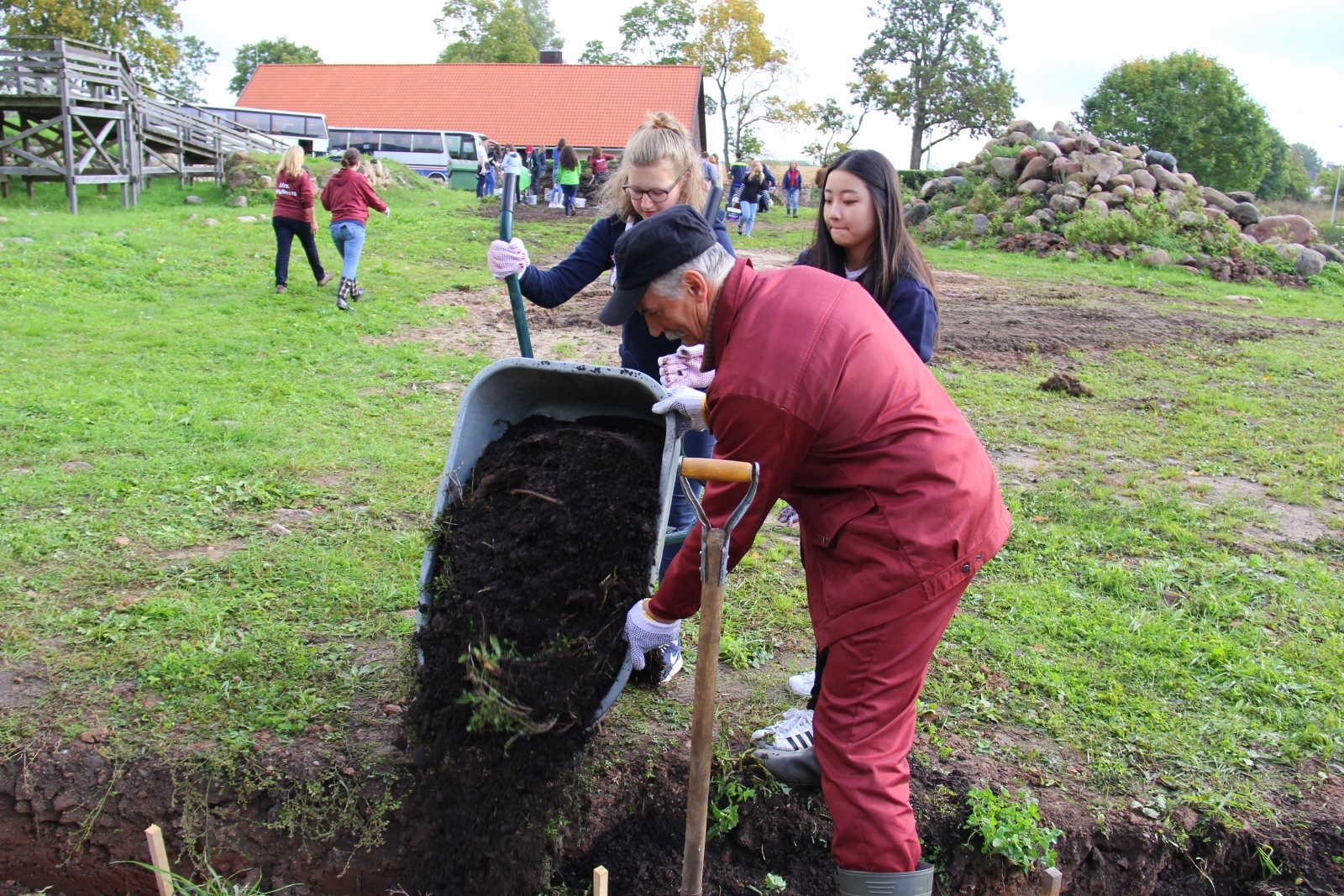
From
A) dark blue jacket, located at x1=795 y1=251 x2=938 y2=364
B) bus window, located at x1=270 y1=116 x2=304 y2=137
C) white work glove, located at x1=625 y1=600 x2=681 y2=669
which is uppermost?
bus window, located at x1=270 y1=116 x2=304 y2=137

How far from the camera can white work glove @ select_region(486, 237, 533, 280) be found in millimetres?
2768

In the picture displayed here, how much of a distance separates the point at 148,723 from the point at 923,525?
2360mm

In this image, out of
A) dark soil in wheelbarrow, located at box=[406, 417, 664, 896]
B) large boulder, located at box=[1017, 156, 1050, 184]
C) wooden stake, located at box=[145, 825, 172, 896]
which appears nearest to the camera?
wooden stake, located at box=[145, 825, 172, 896]

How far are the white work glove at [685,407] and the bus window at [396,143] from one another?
72.2ft

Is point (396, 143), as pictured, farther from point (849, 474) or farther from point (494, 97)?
point (849, 474)

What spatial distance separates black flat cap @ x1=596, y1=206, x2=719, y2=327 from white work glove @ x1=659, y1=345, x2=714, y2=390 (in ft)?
2.08

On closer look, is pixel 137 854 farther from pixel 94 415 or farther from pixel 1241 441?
pixel 1241 441

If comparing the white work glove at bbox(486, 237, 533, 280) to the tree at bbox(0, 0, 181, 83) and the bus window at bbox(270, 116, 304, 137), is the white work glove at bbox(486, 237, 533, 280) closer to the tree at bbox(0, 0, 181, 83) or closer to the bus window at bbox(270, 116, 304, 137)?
the bus window at bbox(270, 116, 304, 137)

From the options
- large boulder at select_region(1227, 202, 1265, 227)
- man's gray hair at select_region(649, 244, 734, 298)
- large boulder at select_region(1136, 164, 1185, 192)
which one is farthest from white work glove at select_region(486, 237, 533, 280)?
large boulder at select_region(1227, 202, 1265, 227)

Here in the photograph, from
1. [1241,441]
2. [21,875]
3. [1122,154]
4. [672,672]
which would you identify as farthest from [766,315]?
[1122,154]

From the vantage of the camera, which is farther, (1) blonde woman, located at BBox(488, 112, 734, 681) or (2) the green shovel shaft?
(2) the green shovel shaft

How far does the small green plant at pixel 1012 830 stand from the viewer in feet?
7.86

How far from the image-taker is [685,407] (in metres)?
2.26

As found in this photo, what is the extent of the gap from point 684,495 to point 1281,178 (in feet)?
193
